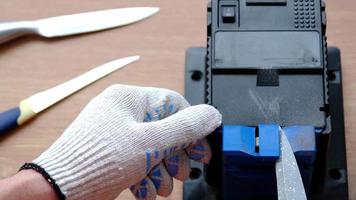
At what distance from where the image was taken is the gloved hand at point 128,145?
550mm

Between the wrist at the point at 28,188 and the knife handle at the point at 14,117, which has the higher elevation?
the knife handle at the point at 14,117

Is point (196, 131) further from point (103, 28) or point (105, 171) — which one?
point (103, 28)

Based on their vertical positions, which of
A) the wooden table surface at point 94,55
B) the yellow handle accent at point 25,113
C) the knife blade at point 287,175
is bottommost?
the knife blade at point 287,175

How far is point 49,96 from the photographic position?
2.40ft

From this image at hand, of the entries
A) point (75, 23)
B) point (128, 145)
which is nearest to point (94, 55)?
point (75, 23)

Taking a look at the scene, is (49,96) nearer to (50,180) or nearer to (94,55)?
(94,55)

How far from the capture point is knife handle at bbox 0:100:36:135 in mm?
712

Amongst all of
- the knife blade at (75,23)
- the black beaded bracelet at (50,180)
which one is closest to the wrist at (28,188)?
the black beaded bracelet at (50,180)

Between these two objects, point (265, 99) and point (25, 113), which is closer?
point (265, 99)

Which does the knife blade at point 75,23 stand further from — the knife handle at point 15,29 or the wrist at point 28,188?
the wrist at point 28,188

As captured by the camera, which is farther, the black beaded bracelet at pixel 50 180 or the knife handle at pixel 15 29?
the knife handle at pixel 15 29

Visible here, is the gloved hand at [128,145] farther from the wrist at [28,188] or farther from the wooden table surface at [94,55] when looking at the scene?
the wooden table surface at [94,55]

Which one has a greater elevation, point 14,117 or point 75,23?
point 75,23

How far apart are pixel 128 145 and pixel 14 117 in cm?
21
